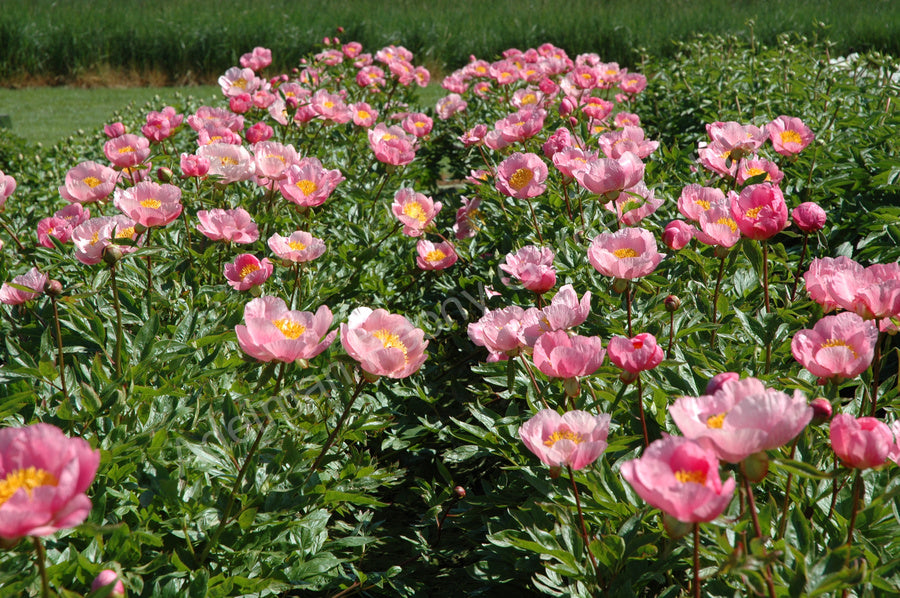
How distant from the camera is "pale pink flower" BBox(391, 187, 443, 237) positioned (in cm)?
221

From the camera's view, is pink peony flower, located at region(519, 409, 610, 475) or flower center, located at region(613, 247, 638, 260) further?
flower center, located at region(613, 247, 638, 260)

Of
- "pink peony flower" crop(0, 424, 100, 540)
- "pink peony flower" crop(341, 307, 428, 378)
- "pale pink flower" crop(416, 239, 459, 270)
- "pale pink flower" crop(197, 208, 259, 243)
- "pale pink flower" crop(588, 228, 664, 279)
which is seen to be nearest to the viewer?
"pink peony flower" crop(0, 424, 100, 540)

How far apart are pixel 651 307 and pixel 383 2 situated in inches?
571

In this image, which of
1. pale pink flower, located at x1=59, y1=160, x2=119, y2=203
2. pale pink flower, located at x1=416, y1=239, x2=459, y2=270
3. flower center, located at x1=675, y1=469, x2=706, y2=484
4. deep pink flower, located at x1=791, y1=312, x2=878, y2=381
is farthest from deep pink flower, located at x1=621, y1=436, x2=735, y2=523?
pale pink flower, located at x1=59, y1=160, x2=119, y2=203

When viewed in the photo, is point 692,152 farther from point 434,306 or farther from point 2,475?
point 2,475

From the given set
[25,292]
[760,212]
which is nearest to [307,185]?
[25,292]

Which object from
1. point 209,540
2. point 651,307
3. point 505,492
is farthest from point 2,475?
point 651,307

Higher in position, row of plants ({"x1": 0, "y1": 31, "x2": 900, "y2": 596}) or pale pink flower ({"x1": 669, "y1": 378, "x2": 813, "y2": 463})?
pale pink flower ({"x1": 669, "y1": 378, "x2": 813, "y2": 463})

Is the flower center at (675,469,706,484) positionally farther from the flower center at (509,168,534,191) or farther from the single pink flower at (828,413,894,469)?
the flower center at (509,168,534,191)

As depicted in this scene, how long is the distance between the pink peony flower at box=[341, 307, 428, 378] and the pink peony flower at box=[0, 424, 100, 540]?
18.6 inches

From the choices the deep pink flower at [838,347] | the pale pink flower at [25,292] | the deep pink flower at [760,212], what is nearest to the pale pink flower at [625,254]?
the deep pink flower at [760,212]

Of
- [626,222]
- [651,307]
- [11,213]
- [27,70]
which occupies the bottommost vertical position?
[27,70]

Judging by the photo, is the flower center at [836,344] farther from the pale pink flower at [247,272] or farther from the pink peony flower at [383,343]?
the pale pink flower at [247,272]

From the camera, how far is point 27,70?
33.9 feet
